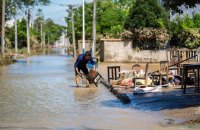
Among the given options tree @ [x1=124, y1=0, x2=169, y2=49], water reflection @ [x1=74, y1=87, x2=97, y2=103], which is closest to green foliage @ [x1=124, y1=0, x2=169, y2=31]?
tree @ [x1=124, y1=0, x2=169, y2=49]

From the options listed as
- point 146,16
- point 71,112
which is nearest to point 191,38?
point 146,16

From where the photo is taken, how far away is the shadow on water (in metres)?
13.3

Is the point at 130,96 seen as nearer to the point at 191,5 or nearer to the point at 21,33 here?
the point at 191,5

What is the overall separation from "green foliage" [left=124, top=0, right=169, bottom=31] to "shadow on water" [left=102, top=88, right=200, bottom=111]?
81.4ft

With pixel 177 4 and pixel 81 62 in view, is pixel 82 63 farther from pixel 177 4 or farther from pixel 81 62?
pixel 177 4

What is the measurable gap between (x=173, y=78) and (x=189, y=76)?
0.67 metres

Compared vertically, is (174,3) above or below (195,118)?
above

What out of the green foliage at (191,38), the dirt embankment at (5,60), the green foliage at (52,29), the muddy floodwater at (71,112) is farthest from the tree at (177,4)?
the green foliage at (52,29)

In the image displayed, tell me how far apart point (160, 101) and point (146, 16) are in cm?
2718

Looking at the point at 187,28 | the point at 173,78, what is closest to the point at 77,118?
the point at 173,78

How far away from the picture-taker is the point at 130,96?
15.8 metres

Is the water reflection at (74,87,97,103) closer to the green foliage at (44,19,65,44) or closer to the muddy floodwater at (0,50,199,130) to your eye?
the muddy floodwater at (0,50,199,130)

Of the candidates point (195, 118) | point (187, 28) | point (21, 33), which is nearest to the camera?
point (195, 118)

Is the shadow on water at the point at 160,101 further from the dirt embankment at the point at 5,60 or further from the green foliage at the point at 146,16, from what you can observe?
the dirt embankment at the point at 5,60
